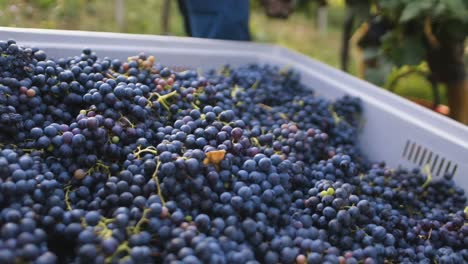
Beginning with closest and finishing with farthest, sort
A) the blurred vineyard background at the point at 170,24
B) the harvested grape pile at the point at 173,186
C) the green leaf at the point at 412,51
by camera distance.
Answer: the harvested grape pile at the point at 173,186, the green leaf at the point at 412,51, the blurred vineyard background at the point at 170,24

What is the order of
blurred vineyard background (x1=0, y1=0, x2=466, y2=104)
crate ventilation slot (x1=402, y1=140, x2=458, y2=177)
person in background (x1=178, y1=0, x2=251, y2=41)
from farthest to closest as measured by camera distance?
blurred vineyard background (x1=0, y1=0, x2=466, y2=104)
person in background (x1=178, y1=0, x2=251, y2=41)
crate ventilation slot (x1=402, y1=140, x2=458, y2=177)

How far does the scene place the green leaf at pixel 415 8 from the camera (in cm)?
156

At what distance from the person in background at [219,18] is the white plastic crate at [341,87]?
147mm

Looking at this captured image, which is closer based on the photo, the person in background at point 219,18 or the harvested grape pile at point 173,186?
the harvested grape pile at point 173,186

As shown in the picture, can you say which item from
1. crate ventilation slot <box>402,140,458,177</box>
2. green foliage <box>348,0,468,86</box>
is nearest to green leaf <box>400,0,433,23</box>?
green foliage <box>348,0,468,86</box>

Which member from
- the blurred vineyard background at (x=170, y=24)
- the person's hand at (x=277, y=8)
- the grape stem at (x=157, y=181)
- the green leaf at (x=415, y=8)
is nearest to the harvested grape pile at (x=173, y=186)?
the grape stem at (x=157, y=181)

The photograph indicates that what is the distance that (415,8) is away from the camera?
1575 millimetres

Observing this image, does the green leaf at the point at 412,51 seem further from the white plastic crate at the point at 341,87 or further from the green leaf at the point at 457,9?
the white plastic crate at the point at 341,87

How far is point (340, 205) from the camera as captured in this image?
953 mm

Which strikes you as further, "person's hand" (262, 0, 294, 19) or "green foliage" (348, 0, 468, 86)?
"person's hand" (262, 0, 294, 19)

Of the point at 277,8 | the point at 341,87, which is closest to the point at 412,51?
the point at 341,87

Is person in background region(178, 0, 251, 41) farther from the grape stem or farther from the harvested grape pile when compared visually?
the grape stem

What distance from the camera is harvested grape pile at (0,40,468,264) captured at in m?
0.77

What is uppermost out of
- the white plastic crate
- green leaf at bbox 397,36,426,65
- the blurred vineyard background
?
green leaf at bbox 397,36,426,65
